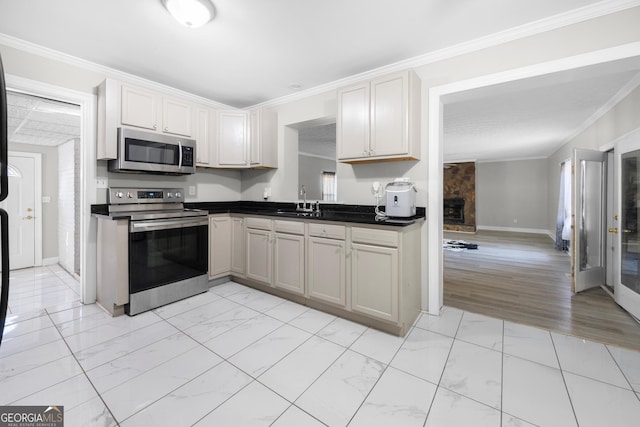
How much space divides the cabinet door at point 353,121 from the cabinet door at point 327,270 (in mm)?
917

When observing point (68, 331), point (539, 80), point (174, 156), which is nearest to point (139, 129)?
point (174, 156)

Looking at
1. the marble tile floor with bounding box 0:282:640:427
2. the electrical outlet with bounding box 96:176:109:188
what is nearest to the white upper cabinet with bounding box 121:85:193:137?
the electrical outlet with bounding box 96:176:109:188

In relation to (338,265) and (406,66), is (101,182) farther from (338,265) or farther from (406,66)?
(406,66)

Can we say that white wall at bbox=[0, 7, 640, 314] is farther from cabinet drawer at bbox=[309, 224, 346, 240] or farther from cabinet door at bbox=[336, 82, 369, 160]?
cabinet drawer at bbox=[309, 224, 346, 240]

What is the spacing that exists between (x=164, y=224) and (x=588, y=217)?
510 centimetres

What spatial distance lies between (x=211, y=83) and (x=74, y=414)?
3185mm

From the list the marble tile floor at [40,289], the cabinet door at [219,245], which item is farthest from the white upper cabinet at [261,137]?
the marble tile floor at [40,289]

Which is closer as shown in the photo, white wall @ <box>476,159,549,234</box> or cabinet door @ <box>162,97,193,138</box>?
cabinet door @ <box>162,97,193,138</box>

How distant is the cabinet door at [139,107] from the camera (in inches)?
113

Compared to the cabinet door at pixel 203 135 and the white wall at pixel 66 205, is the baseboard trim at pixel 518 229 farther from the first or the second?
the white wall at pixel 66 205

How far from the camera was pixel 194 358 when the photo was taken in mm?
2023

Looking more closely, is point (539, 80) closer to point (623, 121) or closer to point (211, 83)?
point (623, 121)

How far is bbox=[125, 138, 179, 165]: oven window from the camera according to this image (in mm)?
2854

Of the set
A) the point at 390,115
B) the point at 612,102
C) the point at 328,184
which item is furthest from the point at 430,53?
the point at 328,184
